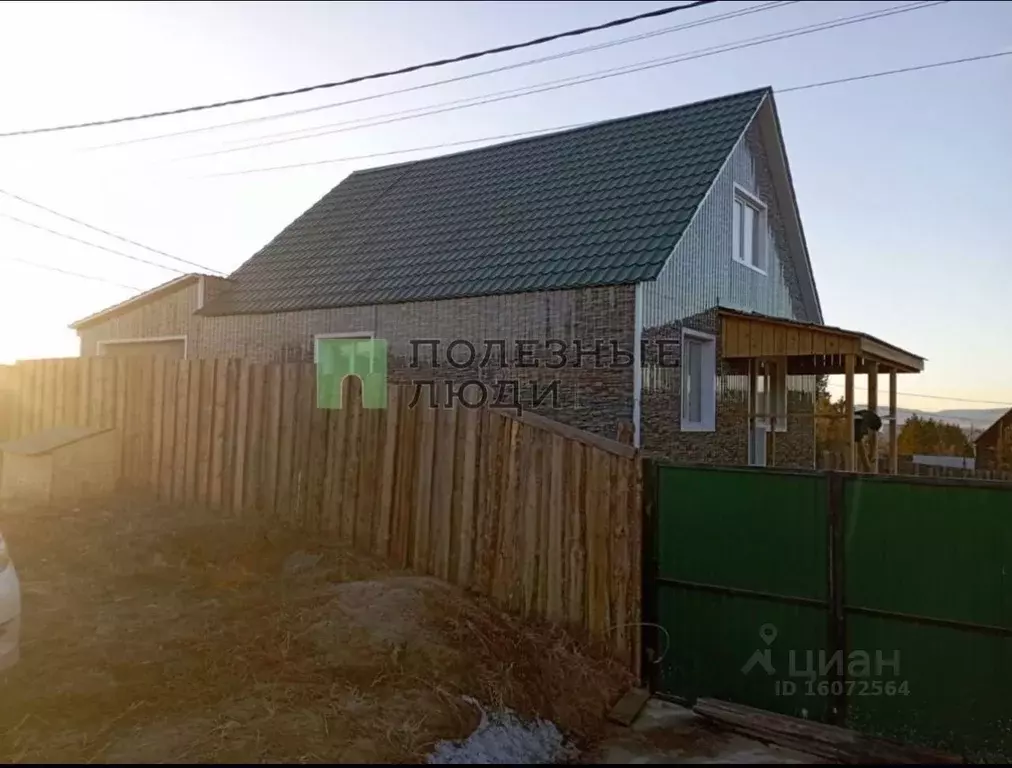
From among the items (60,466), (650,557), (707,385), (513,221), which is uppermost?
(513,221)

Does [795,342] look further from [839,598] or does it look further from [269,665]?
[269,665]

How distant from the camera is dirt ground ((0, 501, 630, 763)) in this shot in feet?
14.2

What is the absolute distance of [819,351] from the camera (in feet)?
36.8

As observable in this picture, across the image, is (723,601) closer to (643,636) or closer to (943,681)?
(643,636)

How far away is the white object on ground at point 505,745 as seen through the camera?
438cm

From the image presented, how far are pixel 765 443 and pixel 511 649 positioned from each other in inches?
400

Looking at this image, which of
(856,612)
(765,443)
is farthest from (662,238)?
(856,612)

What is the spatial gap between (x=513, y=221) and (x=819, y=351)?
211 inches

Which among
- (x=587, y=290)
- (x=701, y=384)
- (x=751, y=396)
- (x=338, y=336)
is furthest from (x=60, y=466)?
(x=751, y=396)

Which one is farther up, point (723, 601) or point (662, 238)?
point (662, 238)

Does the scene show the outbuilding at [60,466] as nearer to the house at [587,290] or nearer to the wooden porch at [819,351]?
the house at [587,290]

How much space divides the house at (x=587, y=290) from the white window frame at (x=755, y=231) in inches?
2.1

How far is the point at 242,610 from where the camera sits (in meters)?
6.18

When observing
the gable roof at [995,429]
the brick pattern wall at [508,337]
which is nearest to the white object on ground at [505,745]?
the brick pattern wall at [508,337]
